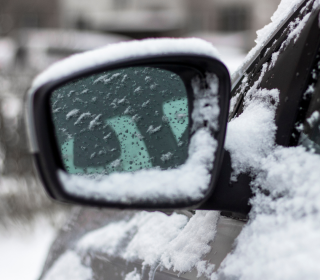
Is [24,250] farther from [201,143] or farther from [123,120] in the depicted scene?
[201,143]

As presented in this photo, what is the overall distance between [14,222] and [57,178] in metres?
4.56

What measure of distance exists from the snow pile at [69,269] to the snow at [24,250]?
2.31 m

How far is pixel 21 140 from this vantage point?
16.0ft

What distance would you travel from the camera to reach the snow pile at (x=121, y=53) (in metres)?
0.83

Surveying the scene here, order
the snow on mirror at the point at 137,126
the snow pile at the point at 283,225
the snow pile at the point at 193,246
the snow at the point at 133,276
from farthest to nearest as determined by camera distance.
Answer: the snow at the point at 133,276, the snow pile at the point at 193,246, the snow on mirror at the point at 137,126, the snow pile at the point at 283,225

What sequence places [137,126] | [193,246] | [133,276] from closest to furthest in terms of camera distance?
1. [137,126]
2. [193,246]
3. [133,276]

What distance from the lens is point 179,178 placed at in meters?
0.92

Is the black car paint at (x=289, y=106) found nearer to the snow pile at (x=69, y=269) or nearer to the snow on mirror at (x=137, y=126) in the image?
the snow on mirror at (x=137, y=126)

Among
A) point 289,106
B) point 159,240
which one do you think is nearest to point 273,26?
point 289,106

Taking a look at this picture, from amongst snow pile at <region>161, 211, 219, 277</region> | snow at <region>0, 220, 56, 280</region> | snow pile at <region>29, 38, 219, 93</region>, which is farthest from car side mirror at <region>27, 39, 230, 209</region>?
snow at <region>0, 220, 56, 280</region>

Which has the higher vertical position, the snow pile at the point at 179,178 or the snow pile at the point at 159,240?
the snow pile at the point at 179,178

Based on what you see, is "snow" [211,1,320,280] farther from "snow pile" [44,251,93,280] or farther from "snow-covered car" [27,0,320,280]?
"snow pile" [44,251,93,280]

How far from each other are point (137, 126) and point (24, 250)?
14.2 ft

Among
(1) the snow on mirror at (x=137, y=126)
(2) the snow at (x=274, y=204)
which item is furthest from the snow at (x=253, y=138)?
(1) the snow on mirror at (x=137, y=126)
